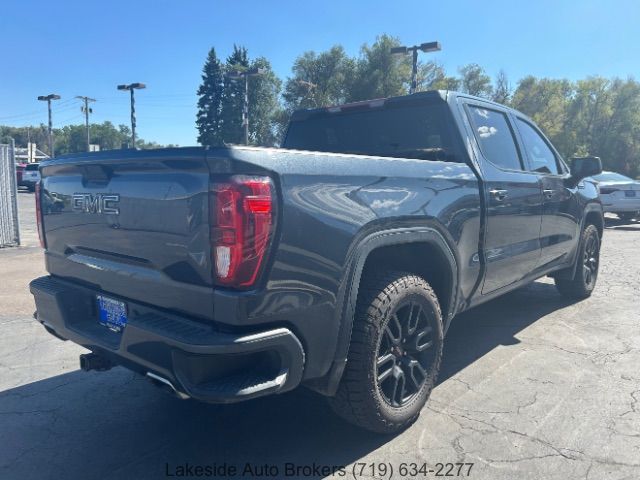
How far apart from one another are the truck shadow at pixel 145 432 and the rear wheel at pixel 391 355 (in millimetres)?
212

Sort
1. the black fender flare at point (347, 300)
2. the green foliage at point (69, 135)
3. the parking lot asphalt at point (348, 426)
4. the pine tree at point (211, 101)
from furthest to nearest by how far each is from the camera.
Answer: the green foliage at point (69, 135) → the pine tree at point (211, 101) → the parking lot asphalt at point (348, 426) → the black fender flare at point (347, 300)

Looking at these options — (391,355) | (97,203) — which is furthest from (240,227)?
(391,355)

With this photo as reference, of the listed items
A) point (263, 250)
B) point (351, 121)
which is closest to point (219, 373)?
point (263, 250)

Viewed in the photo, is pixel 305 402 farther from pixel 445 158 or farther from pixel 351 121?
pixel 351 121

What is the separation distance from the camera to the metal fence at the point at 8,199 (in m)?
9.29

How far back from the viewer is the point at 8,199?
9438mm

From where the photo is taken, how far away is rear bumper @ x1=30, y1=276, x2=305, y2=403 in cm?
207

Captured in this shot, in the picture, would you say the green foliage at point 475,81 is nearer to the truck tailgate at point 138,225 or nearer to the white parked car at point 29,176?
the white parked car at point 29,176

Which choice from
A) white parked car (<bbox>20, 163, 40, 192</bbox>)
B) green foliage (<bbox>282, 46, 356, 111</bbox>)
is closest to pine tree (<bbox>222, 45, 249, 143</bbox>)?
green foliage (<bbox>282, 46, 356, 111</bbox>)

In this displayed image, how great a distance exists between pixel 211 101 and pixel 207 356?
192 ft

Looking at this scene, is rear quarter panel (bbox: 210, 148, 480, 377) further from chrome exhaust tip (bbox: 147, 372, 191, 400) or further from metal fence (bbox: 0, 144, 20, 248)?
metal fence (bbox: 0, 144, 20, 248)

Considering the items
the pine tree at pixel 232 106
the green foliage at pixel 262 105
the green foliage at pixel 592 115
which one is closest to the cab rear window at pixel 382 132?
the green foliage at pixel 592 115

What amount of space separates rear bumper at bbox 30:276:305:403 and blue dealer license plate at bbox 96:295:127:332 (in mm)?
85

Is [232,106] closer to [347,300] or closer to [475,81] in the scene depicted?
[475,81]
